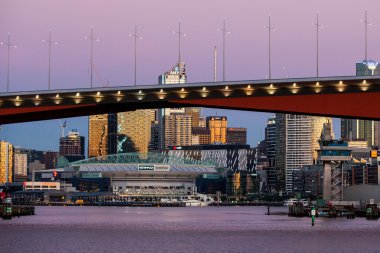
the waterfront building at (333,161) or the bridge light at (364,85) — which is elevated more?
the bridge light at (364,85)

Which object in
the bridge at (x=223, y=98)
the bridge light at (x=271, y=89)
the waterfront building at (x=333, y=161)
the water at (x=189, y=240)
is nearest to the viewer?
the water at (x=189, y=240)

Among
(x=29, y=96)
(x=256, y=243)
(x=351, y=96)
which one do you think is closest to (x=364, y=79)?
(x=351, y=96)

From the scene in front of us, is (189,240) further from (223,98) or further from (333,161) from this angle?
(333,161)

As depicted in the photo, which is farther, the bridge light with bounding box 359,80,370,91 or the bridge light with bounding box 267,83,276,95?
the bridge light with bounding box 267,83,276,95

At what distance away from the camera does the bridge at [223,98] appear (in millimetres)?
100562

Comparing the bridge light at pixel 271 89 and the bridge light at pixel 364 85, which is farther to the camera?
the bridge light at pixel 271 89

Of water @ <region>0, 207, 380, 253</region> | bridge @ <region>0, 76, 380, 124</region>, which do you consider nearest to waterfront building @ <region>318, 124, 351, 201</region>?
water @ <region>0, 207, 380, 253</region>

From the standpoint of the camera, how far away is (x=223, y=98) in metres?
106

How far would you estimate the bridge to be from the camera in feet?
330

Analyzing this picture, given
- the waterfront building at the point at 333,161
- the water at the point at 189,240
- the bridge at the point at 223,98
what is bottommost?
the water at the point at 189,240

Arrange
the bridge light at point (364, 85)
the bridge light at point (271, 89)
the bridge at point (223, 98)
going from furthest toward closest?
the bridge light at point (271, 89) → the bridge at point (223, 98) → the bridge light at point (364, 85)

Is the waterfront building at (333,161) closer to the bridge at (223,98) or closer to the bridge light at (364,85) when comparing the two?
the bridge at (223,98)

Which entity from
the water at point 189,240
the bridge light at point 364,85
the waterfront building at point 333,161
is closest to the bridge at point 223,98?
the bridge light at point 364,85

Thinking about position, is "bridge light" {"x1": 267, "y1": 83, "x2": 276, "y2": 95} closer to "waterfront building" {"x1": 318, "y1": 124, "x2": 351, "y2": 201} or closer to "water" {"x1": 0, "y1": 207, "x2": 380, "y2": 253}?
"water" {"x1": 0, "y1": 207, "x2": 380, "y2": 253}
